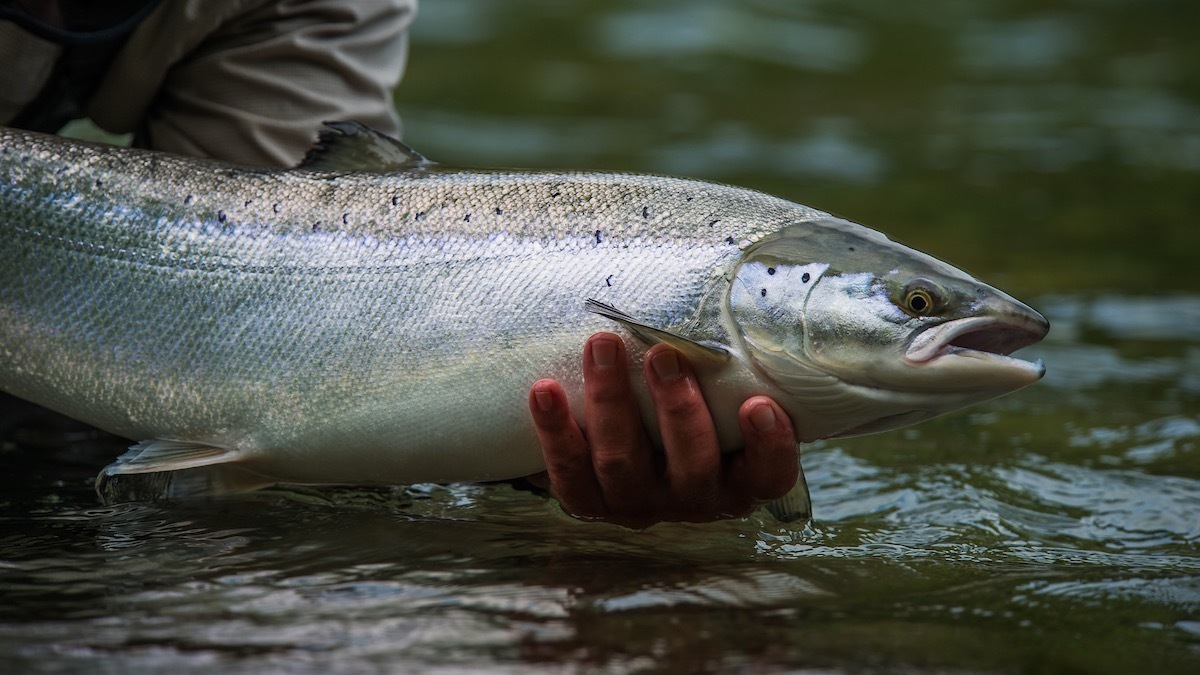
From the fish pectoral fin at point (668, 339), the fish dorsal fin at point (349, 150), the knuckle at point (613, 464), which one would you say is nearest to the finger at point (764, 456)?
the fish pectoral fin at point (668, 339)

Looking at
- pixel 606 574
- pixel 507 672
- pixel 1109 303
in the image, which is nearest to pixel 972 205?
pixel 1109 303

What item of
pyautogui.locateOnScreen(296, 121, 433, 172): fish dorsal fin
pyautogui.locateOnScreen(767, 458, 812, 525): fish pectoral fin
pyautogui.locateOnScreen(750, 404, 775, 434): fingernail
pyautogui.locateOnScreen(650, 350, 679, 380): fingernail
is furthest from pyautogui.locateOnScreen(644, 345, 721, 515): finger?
pyautogui.locateOnScreen(296, 121, 433, 172): fish dorsal fin

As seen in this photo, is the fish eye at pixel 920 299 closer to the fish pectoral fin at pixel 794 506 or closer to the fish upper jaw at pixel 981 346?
the fish upper jaw at pixel 981 346

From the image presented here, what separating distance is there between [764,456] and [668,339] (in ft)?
1.19

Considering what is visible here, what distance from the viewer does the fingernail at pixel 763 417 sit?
10.3 feet

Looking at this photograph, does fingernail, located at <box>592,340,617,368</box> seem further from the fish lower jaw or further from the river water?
the fish lower jaw

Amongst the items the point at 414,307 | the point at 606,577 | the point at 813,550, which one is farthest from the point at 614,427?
the point at 813,550

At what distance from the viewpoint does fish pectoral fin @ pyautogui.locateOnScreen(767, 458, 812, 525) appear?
3.53 meters

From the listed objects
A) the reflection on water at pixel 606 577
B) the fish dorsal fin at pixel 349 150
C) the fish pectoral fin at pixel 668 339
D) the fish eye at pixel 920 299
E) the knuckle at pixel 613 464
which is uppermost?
the fish dorsal fin at pixel 349 150

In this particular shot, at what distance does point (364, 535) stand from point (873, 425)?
1.25 metres

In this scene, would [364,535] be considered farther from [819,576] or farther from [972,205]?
[972,205]

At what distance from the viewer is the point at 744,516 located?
140 inches

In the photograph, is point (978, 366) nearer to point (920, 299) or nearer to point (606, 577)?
point (920, 299)

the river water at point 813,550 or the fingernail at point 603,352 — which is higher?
the fingernail at point 603,352
